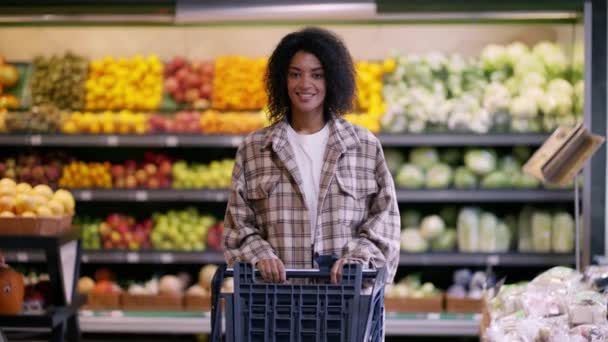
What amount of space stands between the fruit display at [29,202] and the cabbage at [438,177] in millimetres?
2677

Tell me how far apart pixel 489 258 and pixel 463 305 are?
354 mm

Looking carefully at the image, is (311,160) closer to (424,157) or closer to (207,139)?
(207,139)

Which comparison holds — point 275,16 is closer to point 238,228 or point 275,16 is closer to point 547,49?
point 547,49

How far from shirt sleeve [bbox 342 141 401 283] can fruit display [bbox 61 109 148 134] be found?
3507 millimetres

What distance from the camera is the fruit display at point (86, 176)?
21.4 ft

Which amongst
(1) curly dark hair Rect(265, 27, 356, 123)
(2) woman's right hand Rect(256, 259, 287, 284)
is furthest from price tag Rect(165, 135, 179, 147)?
(2) woman's right hand Rect(256, 259, 287, 284)

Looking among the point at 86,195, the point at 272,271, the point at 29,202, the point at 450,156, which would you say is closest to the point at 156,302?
the point at 86,195

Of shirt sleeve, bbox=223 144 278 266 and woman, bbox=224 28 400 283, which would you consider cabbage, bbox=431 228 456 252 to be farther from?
shirt sleeve, bbox=223 144 278 266

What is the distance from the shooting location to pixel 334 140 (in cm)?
312

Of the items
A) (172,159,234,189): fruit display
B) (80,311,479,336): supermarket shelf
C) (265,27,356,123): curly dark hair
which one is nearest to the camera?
(265,27,356,123): curly dark hair

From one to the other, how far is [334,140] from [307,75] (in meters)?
0.23

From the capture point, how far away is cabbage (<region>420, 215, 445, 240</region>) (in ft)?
21.4

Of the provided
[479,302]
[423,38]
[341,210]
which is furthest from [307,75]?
[423,38]

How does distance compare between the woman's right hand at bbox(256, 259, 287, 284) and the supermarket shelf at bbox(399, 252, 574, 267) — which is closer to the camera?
the woman's right hand at bbox(256, 259, 287, 284)
